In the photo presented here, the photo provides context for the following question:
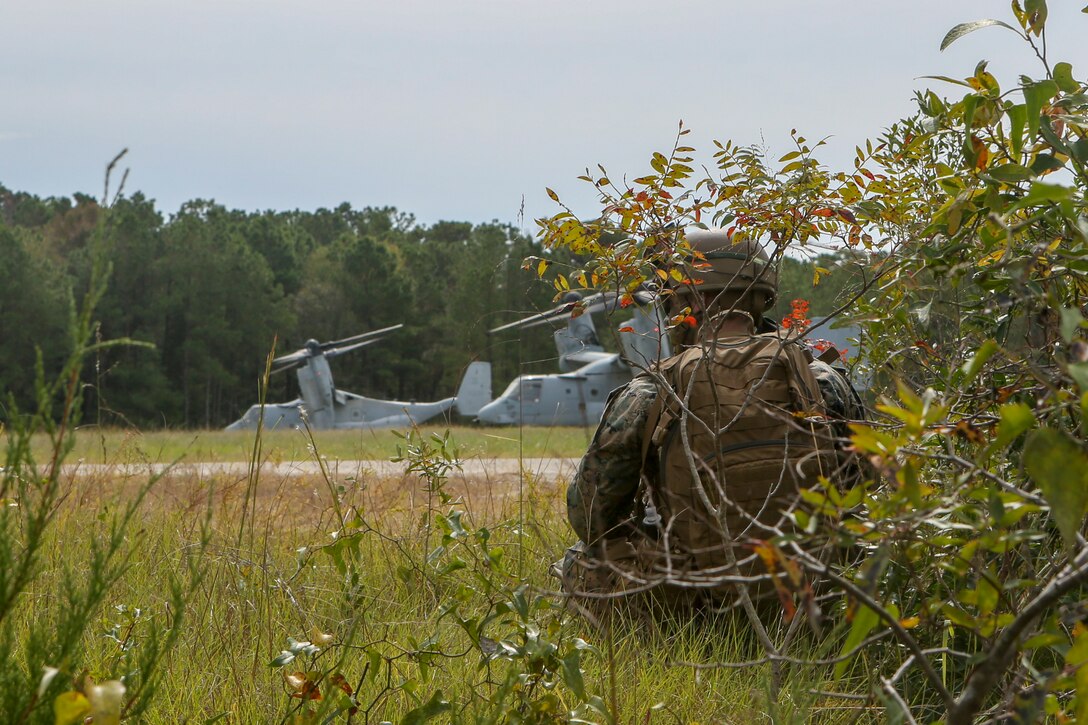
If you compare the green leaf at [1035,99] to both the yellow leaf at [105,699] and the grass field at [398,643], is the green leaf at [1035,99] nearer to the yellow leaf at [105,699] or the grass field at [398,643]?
the grass field at [398,643]

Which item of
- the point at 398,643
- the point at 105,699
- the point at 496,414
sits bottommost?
the point at 398,643

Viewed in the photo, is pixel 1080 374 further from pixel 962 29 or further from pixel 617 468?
pixel 617 468

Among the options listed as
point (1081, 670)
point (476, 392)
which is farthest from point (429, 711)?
point (476, 392)

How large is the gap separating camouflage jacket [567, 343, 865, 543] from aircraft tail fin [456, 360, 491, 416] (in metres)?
33.8

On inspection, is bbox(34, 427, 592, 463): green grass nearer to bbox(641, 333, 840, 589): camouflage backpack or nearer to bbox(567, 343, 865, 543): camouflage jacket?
bbox(567, 343, 865, 543): camouflage jacket

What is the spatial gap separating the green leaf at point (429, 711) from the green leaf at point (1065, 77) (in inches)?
60.0

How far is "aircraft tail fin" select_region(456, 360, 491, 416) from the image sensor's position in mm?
37406

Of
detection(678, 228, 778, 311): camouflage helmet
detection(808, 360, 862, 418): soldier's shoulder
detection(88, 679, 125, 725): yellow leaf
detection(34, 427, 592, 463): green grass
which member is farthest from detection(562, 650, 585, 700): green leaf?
detection(678, 228, 778, 311): camouflage helmet

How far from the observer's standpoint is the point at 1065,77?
169 centimetres

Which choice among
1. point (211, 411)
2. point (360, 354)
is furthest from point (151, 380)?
point (360, 354)

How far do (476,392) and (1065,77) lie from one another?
120ft

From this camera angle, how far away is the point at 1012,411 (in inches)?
39.3

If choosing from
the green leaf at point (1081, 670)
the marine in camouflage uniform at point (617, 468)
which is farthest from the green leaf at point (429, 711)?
the marine in camouflage uniform at point (617, 468)

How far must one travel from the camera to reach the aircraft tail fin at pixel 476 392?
3741 centimetres
